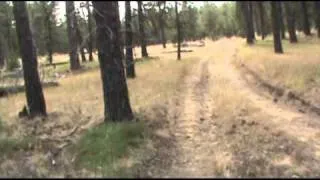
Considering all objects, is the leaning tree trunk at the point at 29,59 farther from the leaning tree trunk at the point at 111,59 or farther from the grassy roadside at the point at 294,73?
the grassy roadside at the point at 294,73

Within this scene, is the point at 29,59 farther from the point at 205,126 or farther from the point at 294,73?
the point at 294,73

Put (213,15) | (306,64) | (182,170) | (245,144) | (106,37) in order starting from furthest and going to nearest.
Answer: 1. (213,15)
2. (306,64)
3. (106,37)
4. (245,144)
5. (182,170)

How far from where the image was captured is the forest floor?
10.5 metres

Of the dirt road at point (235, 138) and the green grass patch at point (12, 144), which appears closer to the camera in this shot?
the dirt road at point (235, 138)

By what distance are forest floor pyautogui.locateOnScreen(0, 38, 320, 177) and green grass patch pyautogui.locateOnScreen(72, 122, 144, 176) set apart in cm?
20

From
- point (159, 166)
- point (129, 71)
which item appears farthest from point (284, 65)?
point (159, 166)

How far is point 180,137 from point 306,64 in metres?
10.7

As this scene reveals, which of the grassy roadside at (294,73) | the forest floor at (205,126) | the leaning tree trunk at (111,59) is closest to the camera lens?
the forest floor at (205,126)

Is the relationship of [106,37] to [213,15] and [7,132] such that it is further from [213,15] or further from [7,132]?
[213,15]

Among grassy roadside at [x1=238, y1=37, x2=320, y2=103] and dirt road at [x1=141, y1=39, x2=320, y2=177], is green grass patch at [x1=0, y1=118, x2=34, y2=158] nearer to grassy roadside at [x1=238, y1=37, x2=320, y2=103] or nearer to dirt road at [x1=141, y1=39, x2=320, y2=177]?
dirt road at [x1=141, y1=39, x2=320, y2=177]

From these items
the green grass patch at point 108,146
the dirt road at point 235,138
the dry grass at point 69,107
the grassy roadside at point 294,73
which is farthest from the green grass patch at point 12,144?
the grassy roadside at point 294,73

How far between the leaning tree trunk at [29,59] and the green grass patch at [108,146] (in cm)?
386

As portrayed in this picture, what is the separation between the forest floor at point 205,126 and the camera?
10.5 metres

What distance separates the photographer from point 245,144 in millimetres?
12203
